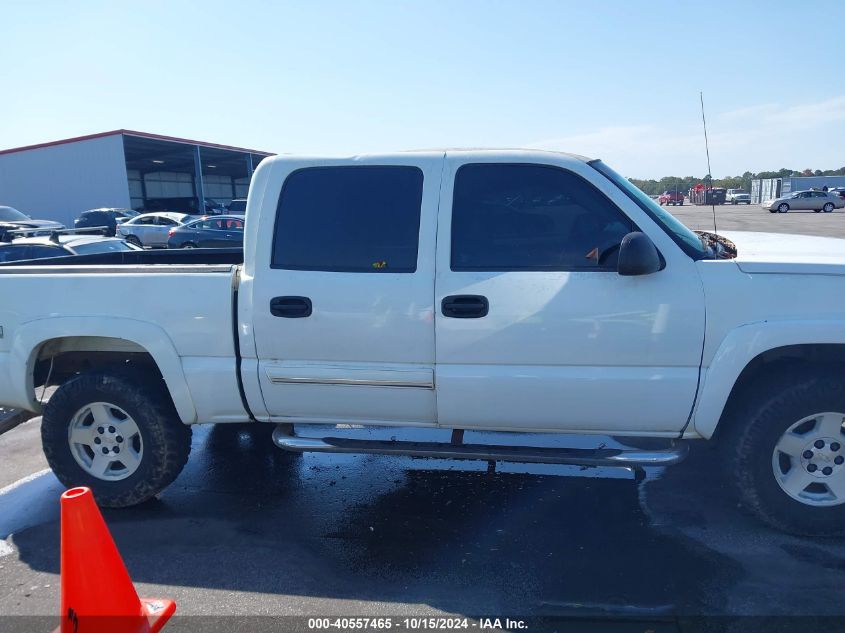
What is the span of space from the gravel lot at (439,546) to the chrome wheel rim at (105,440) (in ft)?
1.04

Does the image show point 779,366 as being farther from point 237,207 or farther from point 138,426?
point 237,207

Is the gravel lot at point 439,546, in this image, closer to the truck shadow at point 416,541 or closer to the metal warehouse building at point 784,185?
the truck shadow at point 416,541

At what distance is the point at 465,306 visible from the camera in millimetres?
3438

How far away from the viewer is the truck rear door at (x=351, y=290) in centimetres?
352

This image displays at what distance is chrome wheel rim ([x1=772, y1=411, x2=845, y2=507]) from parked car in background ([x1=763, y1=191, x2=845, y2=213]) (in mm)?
44827

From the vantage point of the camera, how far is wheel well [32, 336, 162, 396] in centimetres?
400

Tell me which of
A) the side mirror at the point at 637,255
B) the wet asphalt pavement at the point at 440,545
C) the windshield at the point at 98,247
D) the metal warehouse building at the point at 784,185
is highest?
the metal warehouse building at the point at 784,185

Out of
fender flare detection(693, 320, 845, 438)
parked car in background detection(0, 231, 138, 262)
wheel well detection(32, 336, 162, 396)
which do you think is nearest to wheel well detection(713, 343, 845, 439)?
fender flare detection(693, 320, 845, 438)

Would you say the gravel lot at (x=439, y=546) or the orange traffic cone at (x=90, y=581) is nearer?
the orange traffic cone at (x=90, y=581)

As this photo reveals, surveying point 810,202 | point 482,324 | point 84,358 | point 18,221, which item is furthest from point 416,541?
point 810,202

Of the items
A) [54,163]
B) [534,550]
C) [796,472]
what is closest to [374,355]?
[534,550]

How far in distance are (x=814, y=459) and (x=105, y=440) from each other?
4178 millimetres

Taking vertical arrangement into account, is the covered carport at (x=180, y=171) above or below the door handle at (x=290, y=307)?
above

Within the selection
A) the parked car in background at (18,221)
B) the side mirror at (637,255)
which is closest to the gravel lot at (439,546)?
the side mirror at (637,255)
